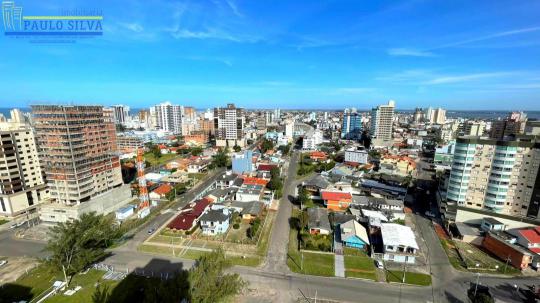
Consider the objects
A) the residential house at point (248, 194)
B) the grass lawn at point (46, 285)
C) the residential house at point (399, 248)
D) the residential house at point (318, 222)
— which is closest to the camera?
the grass lawn at point (46, 285)

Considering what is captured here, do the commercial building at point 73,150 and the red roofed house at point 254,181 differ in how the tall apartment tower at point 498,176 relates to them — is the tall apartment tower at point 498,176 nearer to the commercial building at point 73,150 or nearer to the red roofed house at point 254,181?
the red roofed house at point 254,181

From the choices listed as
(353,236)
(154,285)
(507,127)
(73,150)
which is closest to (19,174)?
(73,150)

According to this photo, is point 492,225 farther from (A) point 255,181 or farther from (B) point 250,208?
(A) point 255,181

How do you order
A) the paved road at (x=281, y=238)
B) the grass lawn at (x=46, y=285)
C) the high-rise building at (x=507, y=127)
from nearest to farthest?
the grass lawn at (x=46, y=285) → the paved road at (x=281, y=238) → the high-rise building at (x=507, y=127)

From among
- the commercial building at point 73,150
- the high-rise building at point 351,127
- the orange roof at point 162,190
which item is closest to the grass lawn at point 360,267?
the orange roof at point 162,190

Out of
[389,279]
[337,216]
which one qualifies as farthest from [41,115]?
[389,279]
